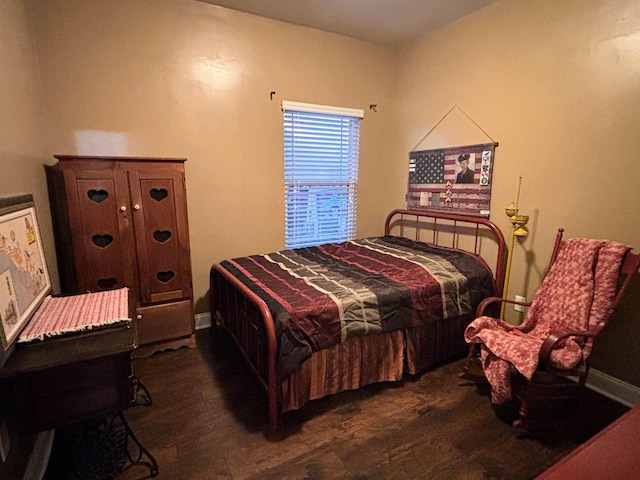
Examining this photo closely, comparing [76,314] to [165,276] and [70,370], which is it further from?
[165,276]

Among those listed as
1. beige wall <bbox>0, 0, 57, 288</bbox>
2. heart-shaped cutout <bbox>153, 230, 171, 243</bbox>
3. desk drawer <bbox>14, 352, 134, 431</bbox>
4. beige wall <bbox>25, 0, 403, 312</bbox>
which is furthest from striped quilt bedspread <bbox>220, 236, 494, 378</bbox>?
beige wall <bbox>0, 0, 57, 288</bbox>

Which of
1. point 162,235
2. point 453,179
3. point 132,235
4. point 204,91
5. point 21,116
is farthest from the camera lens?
point 453,179

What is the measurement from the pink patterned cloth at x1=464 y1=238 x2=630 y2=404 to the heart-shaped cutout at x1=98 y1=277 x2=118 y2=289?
2516 millimetres

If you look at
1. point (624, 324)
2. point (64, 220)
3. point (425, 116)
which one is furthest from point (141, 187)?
point (624, 324)

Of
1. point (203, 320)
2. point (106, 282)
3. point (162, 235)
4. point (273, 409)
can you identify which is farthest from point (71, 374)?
point (203, 320)

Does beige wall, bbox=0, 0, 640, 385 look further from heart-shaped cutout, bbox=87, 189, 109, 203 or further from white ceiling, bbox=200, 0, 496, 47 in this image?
heart-shaped cutout, bbox=87, 189, 109, 203

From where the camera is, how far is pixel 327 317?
74.9 inches

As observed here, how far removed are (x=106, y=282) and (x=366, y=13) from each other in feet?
10.3

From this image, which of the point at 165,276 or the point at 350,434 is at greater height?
the point at 165,276

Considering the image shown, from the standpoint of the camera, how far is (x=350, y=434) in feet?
5.96

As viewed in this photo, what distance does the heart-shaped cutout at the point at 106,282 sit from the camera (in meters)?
2.37

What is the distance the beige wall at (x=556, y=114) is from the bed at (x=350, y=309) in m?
0.45

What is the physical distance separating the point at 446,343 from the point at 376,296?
2.78ft

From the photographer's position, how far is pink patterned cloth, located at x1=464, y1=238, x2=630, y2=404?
185 centimetres
